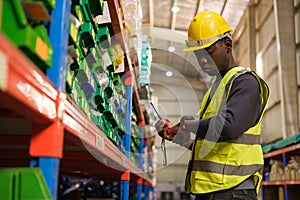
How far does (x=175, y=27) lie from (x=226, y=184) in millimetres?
13041

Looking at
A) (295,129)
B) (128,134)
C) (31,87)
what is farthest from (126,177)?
(295,129)

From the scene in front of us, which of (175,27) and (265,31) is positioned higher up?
(175,27)

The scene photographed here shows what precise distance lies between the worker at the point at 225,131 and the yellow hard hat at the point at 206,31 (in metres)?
0.01

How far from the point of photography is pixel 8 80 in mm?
980

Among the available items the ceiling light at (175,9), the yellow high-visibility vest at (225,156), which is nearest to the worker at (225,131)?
the yellow high-visibility vest at (225,156)

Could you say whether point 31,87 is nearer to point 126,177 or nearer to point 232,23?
point 126,177

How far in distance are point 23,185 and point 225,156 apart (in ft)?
4.40

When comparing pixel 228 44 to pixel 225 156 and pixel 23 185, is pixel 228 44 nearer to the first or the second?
pixel 225 156

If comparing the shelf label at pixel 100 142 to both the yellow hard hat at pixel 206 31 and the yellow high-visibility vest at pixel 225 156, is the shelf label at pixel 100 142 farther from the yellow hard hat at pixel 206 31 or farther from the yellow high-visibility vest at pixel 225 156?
the yellow hard hat at pixel 206 31

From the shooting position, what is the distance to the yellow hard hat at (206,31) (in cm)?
264

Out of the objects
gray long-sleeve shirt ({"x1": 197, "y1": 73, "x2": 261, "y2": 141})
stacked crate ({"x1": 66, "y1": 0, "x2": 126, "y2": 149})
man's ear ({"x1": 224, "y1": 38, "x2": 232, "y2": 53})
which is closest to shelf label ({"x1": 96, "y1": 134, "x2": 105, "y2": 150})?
stacked crate ({"x1": 66, "y1": 0, "x2": 126, "y2": 149})

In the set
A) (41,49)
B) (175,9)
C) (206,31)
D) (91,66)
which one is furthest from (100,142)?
(175,9)

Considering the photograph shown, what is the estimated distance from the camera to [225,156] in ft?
7.77

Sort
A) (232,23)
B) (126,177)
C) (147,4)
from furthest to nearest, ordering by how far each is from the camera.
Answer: (232,23), (147,4), (126,177)
